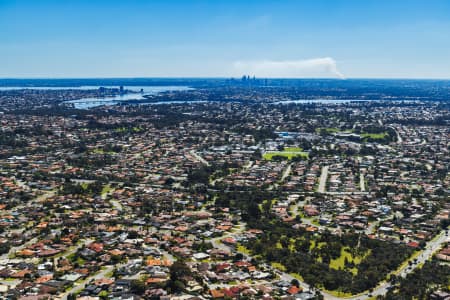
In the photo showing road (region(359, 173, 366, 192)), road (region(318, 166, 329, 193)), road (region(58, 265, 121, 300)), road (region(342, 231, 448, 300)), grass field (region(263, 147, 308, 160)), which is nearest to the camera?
road (region(58, 265, 121, 300))

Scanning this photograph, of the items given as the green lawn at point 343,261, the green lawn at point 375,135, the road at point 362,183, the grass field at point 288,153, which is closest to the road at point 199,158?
the grass field at point 288,153

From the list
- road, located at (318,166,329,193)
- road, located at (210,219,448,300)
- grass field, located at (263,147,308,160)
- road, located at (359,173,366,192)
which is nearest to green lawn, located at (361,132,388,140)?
grass field, located at (263,147,308,160)

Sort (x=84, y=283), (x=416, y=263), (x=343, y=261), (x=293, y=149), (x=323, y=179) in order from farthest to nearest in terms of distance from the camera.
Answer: (x=293, y=149) < (x=323, y=179) < (x=343, y=261) < (x=416, y=263) < (x=84, y=283)

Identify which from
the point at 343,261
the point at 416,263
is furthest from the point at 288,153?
the point at 416,263

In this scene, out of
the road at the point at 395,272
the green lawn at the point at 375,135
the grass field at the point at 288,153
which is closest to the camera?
the road at the point at 395,272

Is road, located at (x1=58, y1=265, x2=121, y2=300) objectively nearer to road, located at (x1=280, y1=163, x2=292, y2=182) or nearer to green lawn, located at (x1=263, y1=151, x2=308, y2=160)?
road, located at (x1=280, y1=163, x2=292, y2=182)

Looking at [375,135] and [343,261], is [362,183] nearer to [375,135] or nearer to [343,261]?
[343,261]

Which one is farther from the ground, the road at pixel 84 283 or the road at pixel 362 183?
the road at pixel 84 283

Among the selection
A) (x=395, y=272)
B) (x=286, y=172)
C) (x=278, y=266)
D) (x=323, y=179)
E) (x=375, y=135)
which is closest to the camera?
(x=395, y=272)

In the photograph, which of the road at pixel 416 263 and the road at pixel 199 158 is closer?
the road at pixel 416 263

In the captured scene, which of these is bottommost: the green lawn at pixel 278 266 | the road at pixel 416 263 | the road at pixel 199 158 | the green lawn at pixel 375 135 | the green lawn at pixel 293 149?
the road at pixel 416 263

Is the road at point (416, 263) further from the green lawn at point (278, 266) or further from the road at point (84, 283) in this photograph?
the road at point (84, 283)
